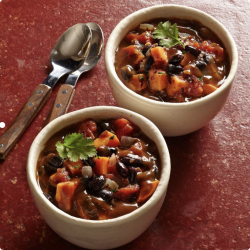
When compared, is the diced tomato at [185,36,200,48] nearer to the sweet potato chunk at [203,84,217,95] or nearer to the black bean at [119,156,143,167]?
the sweet potato chunk at [203,84,217,95]

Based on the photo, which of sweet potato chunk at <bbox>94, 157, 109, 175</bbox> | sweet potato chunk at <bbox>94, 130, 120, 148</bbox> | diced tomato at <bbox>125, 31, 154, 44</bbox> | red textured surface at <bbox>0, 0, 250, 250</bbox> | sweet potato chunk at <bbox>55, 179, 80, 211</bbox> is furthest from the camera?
diced tomato at <bbox>125, 31, 154, 44</bbox>

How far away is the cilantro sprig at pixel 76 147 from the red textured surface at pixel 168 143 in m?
0.48

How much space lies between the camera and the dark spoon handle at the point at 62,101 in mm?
2791

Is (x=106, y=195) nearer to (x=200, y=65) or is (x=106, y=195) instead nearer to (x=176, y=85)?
(x=176, y=85)

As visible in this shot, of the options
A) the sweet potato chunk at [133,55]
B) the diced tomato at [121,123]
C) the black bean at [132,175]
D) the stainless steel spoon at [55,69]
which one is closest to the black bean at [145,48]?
the sweet potato chunk at [133,55]

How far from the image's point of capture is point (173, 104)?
247cm

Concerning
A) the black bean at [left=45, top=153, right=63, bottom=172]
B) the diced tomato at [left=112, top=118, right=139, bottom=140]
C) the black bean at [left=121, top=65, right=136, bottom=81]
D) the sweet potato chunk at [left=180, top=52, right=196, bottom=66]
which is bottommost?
the diced tomato at [left=112, top=118, right=139, bottom=140]

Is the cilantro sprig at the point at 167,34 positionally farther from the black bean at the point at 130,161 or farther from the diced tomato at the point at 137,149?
the black bean at the point at 130,161

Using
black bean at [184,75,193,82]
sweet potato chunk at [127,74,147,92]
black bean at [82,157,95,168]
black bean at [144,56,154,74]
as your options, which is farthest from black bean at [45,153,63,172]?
black bean at [184,75,193,82]

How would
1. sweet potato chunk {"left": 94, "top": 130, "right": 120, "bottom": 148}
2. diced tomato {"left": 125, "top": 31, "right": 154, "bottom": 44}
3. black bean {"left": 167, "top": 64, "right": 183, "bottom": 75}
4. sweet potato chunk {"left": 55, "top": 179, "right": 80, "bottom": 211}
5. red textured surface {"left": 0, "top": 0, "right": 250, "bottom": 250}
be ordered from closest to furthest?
sweet potato chunk {"left": 55, "top": 179, "right": 80, "bottom": 211} → sweet potato chunk {"left": 94, "top": 130, "right": 120, "bottom": 148} → red textured surface {"left": 0, "top": 0, "right": 250, "bottom": 250} → black bean {"left": 167, "top": 64, "right": 183, "bottom": 75} → diced tomato {"left": 125, "top": 31, "right": 154, "bottom": 44}

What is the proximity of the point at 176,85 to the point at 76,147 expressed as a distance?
694 millimetres

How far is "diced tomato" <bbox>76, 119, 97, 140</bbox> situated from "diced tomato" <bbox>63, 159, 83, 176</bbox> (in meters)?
0.21

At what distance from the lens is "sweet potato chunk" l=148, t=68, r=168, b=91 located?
2539 mm

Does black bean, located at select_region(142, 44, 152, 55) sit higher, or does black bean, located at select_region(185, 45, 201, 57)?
black bean, located at select_region(142, 44, 152, 55)
